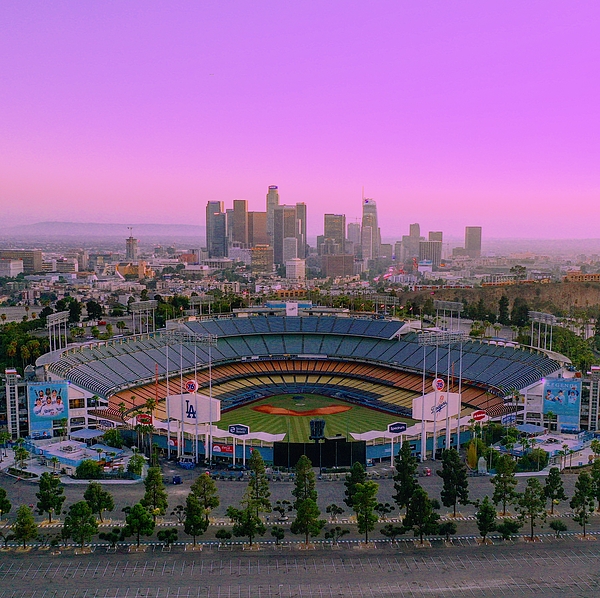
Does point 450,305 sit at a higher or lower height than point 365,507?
higher

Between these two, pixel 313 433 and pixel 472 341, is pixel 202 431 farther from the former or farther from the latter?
pixel 472 341

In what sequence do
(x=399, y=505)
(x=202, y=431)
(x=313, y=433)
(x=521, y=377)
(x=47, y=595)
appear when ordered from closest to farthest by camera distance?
(x=47, y=595), (x=399, y=505), (x=313, y=433), (x=202, y=431), (x=521, y=377)

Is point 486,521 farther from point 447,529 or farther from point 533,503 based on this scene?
point 533,503

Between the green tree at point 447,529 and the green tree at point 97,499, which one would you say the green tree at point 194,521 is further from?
the green tree at point 447,529

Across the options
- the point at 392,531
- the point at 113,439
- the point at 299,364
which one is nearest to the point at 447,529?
the point at 392,531

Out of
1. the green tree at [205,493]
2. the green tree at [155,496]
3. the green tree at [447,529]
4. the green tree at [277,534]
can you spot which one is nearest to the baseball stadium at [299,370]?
the green tree at [155,496]

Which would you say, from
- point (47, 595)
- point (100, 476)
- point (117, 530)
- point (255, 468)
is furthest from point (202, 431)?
point (47, 595)
